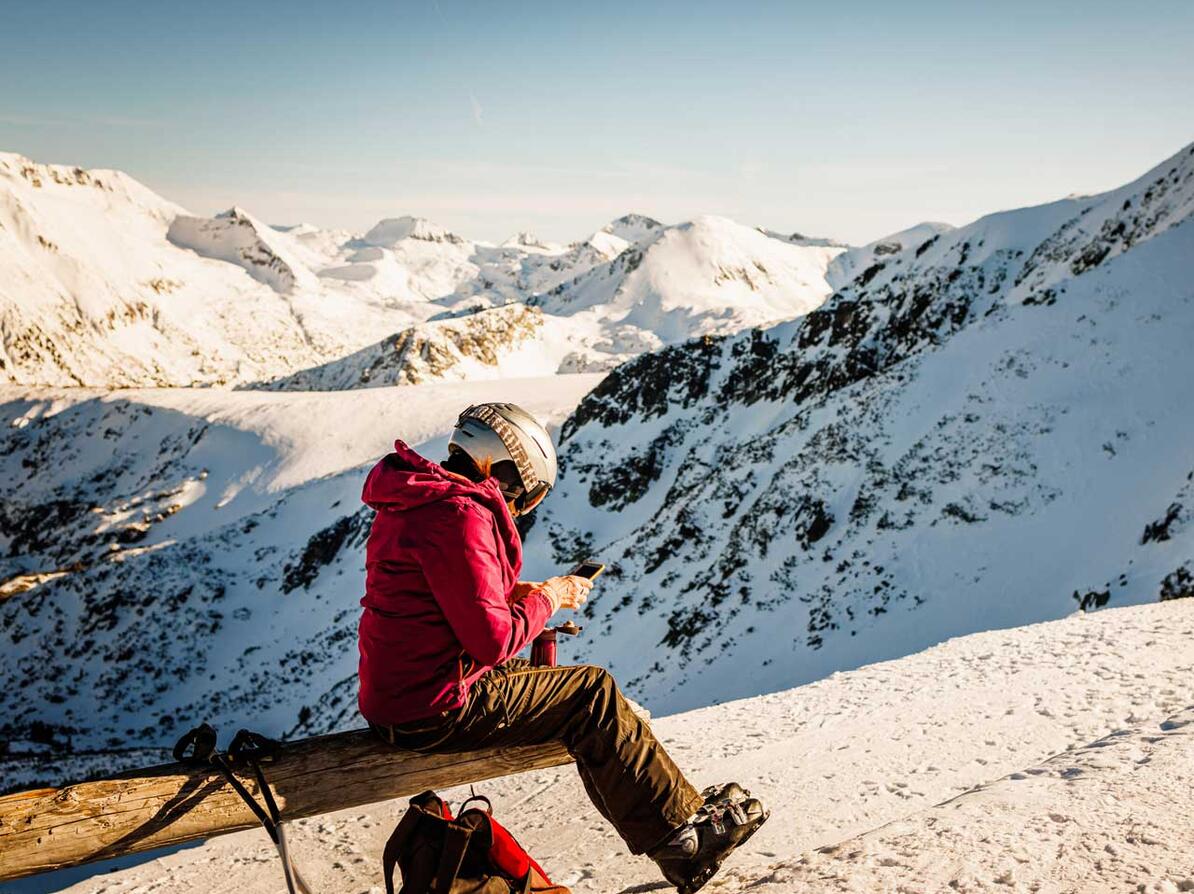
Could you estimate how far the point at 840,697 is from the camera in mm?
8367

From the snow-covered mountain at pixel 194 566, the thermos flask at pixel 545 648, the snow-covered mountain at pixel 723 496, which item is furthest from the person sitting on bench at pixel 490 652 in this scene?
the snow-covered mountain at pixel 194 566

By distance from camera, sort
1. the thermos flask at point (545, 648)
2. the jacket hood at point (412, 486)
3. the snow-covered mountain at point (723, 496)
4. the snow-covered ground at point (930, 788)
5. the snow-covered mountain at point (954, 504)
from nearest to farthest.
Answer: the jacket hood at point (412, 486) < the snow-covered ground at point (930, 788) < the thermos flask at point (545, 648) < the snow-covered mountain at point (954, 504) < the snow-covered mountain at point (723, 496)

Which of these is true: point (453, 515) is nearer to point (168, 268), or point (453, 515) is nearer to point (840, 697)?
point (840, 697)

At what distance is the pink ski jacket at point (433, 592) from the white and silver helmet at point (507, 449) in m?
0.22

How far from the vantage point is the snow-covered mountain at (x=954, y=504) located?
16.0m

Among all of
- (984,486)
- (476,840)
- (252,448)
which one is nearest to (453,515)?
(476,840)

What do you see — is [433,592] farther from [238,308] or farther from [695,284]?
[238,308]

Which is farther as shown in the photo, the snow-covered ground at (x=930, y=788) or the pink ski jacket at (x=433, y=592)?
the snow-covered ground at (x=930, y=788)

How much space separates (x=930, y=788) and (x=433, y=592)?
4302 mm

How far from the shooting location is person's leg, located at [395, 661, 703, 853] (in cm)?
364

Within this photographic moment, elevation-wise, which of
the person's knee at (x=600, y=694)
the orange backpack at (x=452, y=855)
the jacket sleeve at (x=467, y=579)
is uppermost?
the jacket sleeve at (x=467, y=579)

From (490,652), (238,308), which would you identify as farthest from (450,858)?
(238,308)

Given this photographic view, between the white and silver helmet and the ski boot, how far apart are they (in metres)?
1.89

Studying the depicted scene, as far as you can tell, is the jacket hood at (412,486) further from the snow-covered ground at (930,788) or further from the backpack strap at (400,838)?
the snow-covered ground at (930,788)
